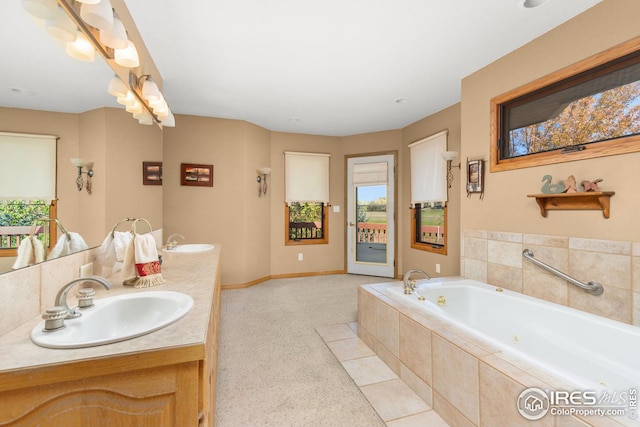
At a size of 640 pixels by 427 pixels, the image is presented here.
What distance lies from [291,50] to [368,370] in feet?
8.68

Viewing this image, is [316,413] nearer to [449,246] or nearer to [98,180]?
[98,180]

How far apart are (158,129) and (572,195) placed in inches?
139

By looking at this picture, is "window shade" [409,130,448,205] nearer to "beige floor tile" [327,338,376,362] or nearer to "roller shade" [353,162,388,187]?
"roller shade" [353,162,388,187]

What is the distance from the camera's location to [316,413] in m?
1.62

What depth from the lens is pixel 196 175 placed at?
12.8 feet

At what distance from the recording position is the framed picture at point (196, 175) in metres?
3.85

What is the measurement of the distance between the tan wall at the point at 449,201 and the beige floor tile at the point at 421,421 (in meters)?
2.29

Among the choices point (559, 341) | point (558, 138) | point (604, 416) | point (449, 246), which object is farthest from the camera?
point (449, 246)

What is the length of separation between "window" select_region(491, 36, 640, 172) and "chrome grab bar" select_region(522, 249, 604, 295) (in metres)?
0.74

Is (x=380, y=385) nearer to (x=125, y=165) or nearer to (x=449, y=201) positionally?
(x=125, y=165)

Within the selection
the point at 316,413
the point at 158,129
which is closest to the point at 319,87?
the point at 158,129

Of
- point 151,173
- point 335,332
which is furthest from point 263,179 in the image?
point 335,332

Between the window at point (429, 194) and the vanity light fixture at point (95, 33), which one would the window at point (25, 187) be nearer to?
the vanity light fixture at point (95, 33)

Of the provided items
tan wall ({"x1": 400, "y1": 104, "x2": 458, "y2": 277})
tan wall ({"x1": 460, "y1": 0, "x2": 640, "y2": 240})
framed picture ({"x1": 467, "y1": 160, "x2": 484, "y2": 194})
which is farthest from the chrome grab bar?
tan wall ({"x1": 400, "y1": 104, "x2": 458, "y2": 277})
